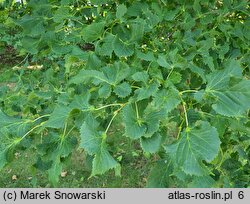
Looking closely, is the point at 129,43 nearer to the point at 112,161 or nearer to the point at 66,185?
the point at 112,161

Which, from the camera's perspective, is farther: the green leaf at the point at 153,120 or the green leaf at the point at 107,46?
the green leaf at the point at 107,46

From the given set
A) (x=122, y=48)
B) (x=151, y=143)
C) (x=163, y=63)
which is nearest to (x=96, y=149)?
(x=151, y=143)

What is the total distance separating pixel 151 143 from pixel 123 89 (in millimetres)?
225

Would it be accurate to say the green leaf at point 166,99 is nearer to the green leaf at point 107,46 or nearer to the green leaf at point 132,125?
the green leaf at point 132,125

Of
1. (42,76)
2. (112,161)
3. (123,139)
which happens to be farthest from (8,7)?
(123,139)

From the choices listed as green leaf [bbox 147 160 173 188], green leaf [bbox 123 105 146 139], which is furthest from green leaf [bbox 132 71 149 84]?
green leaf [bbox 147 160 173 188]

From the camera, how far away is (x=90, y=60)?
1.53 metres

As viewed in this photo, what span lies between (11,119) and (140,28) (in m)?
0.57

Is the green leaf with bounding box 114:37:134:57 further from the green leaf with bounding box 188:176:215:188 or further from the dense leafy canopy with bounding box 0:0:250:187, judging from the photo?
the green leaf with bounding box 188:176:215:188

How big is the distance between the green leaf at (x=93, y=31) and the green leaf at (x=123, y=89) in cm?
Answer: 31

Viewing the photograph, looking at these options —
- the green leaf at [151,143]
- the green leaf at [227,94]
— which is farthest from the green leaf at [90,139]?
the green leaf at [227,94]

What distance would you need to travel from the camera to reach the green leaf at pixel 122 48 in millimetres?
1465

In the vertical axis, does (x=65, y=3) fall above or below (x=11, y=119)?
above

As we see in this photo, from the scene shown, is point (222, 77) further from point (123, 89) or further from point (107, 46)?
point (107, 46)
